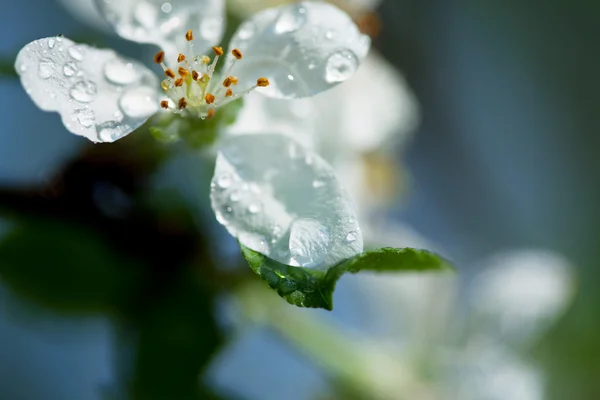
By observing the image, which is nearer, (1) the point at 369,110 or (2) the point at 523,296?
(1) the point at 369,110

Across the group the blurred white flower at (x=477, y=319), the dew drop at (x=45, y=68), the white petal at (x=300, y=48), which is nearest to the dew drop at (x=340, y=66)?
the white petal at (x=300, y=48)

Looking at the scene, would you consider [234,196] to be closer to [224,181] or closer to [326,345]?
[224,181]

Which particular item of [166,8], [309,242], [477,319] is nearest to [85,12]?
[166,8]

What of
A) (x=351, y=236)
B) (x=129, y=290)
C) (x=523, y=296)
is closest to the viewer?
(x=351, y=236)

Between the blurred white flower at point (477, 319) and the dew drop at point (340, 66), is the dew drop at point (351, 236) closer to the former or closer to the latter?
the dew drop at point (340, 66)

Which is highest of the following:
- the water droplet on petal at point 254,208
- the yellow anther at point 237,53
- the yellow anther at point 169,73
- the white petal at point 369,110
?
the white petal at point 369,110

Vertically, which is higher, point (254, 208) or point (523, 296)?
point (523, 296)

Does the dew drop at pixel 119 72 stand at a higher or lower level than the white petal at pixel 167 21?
lower
